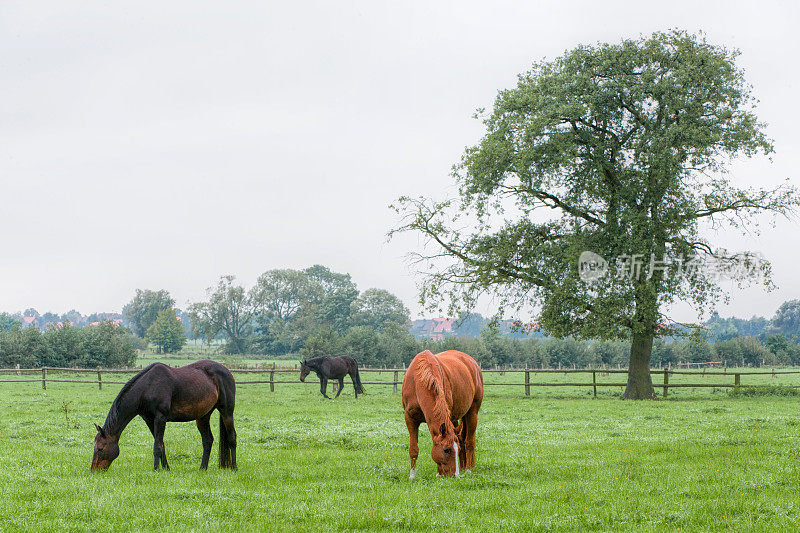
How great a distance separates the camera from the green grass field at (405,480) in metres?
5.97

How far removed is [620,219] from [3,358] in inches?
1542

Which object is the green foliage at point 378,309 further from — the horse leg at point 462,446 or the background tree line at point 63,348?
the horse leg at point 462,446

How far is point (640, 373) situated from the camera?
22.9 metres

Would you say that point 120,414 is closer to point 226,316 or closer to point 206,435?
point 206,435

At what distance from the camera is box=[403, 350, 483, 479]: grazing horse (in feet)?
24.7

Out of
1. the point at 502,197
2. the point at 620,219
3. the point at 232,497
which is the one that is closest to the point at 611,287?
the point at 620,219

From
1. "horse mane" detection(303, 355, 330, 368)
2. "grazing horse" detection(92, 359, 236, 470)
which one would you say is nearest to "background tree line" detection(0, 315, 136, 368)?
"horse mane" detection(303, 355, 330, 368)

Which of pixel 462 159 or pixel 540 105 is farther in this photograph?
pixel 462 159

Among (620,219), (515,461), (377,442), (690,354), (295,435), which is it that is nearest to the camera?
(515,461)

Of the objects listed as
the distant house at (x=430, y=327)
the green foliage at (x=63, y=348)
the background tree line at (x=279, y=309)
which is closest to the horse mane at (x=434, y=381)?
the green foliage at (x=63, y=348)

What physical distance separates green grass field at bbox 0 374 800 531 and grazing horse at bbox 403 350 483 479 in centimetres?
33

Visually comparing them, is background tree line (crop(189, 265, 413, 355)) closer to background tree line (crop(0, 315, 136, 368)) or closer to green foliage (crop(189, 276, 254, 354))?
green foliage (crop(189, 276, 254, 354))

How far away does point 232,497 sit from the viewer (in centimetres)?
690

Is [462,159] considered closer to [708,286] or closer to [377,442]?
[708,286]
